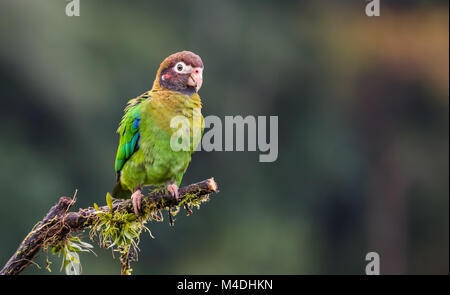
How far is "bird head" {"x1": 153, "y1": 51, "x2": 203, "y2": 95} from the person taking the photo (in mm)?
5543

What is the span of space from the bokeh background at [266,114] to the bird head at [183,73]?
9081 mm

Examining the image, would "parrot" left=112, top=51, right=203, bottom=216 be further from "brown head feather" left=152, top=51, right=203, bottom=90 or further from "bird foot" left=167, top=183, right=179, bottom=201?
"bird foot" left=167, top=183, right=179, bottom=201

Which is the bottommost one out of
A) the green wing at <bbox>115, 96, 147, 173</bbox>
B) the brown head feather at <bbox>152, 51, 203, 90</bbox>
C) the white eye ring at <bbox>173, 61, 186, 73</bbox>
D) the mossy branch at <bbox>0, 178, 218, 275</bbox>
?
the mossy branch at <bbox>0, 178, 218, 275</bbox>

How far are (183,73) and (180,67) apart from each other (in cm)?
6

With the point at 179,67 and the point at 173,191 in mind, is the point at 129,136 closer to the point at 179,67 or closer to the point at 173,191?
the point at 179,67

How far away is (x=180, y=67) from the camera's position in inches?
219

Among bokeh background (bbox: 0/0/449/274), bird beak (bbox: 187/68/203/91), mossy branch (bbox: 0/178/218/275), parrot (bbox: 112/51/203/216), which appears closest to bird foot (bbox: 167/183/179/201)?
mossy branch (bbox: 0/178/218/275)

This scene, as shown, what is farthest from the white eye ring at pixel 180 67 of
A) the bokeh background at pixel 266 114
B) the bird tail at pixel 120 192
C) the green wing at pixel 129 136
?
the bokeh background at pixel 266 114

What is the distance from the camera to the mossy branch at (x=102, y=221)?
169 inches

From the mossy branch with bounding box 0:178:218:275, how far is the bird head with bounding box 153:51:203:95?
1.06 m

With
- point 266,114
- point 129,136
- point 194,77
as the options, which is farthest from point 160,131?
point 266,114

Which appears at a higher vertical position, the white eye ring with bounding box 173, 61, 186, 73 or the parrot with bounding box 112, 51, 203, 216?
the white eye ring with bounding box 173, 61, 186, 73

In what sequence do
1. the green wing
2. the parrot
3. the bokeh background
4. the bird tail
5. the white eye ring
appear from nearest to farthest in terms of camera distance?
the parrot
the green wing
the white eye ring
the bird tail
the bokeh background
